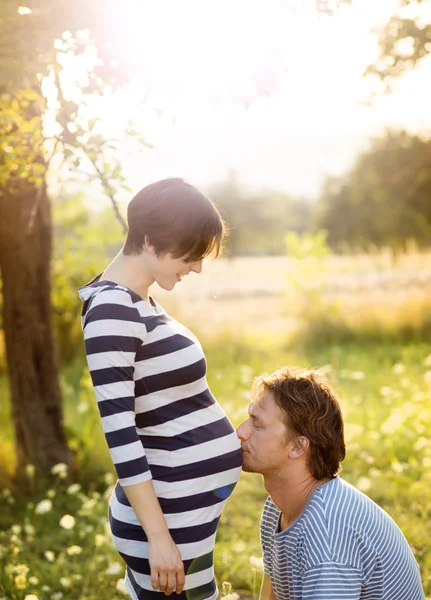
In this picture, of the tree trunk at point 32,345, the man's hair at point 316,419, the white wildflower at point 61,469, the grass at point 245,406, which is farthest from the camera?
the tree trunk at point 32,345

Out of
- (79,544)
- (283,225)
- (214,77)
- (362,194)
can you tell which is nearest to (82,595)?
(79,544)

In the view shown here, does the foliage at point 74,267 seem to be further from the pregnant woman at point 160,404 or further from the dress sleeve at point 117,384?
the dress sleeve at point 117,384

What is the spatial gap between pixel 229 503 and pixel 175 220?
328 centimetres

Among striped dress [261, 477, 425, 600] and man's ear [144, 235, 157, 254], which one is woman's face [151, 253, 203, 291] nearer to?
man's ear [144, 235, 157, 254]

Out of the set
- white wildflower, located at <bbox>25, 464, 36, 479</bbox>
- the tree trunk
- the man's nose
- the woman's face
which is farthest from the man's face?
the tree trunk

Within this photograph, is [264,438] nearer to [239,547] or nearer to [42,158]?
[239,547]

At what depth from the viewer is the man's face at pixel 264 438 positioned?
6.81 ft

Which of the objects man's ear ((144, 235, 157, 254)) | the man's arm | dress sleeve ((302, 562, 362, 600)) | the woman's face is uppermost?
man's ear ((144, 235, 157, 254))

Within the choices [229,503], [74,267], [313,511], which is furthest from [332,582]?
[74,267]

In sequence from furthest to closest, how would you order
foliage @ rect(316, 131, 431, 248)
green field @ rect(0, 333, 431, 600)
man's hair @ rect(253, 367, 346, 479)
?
foliage @ rect(316, 131, 431, 248), green field @ rect(0, 333, 431, 600), man's hair @ rect(253, 367, 346, 479)

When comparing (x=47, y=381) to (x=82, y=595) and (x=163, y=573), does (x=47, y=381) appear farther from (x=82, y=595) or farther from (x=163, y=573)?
(x=163, y=573)

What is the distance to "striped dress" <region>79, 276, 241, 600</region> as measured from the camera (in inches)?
71.7

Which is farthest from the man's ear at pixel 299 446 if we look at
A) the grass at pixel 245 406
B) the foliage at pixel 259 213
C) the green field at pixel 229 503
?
the foliage at pixel 259 213

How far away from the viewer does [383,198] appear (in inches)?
1549
